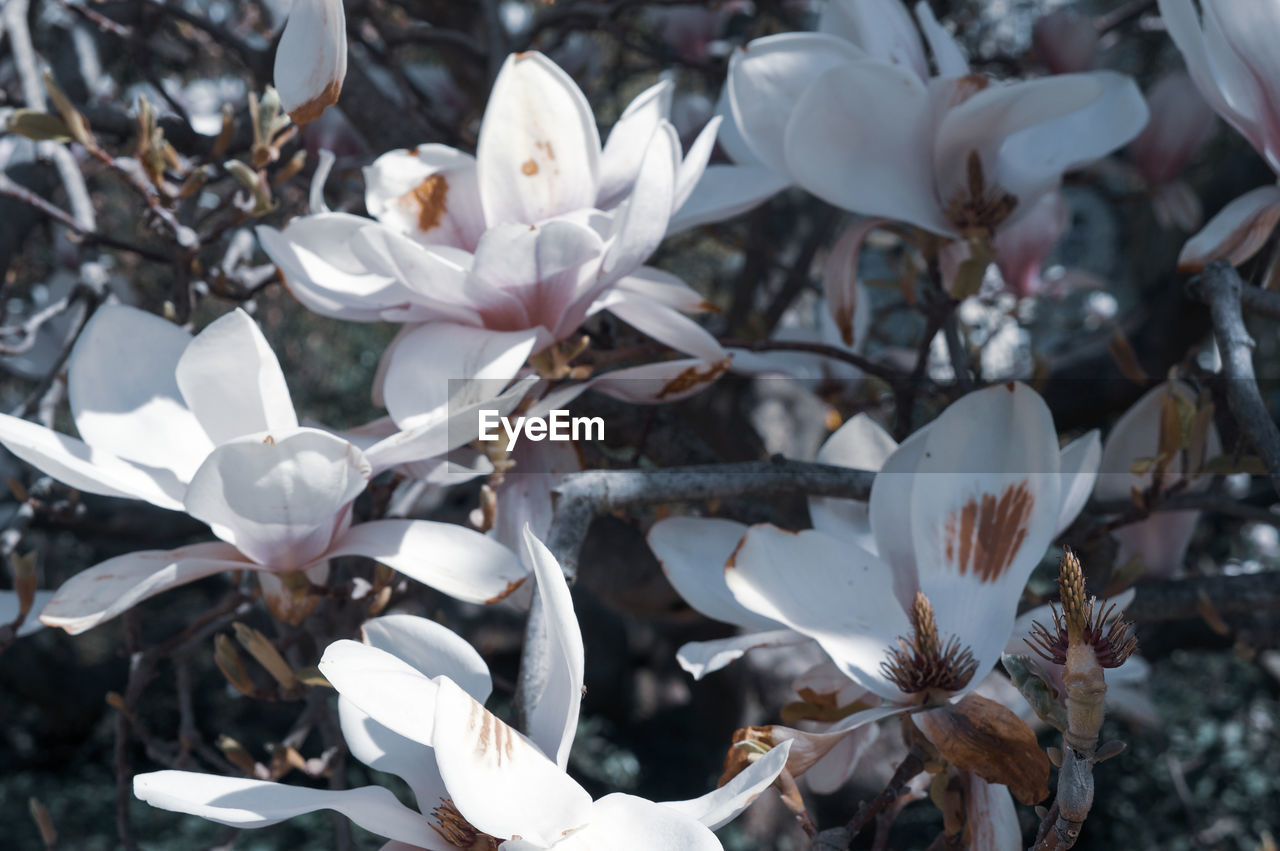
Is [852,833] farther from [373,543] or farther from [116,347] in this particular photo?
[116,347]

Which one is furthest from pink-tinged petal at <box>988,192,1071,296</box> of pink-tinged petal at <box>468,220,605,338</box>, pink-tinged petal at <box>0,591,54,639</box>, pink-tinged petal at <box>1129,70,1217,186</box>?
pink-tinged petal at <box>0,591,54,639</box>

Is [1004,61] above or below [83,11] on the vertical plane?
below

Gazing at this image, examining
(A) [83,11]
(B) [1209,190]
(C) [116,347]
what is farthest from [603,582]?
(B) [1209,190]

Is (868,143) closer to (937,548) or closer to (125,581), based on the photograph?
(937,548)

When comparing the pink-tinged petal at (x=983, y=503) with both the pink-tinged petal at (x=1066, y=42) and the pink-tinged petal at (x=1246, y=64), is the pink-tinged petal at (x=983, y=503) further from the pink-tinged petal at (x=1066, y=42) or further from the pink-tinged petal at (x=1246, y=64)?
the pink-tinged petal at (x=1066, y=42)

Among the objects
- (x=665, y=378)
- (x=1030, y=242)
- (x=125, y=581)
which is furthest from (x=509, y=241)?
(x=1030, y=242)

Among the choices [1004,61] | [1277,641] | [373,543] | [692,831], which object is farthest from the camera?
[1004,61]

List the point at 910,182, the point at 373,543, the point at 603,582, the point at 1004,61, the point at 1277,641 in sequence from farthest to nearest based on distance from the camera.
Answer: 1. the point at 1004,61
2. the point at 603,582
3. the point at 1277,641
4. the point at 910,182
5. the point at 373,543
